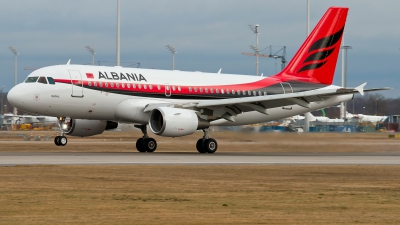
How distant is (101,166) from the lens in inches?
1014

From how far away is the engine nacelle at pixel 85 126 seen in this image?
40.2 m

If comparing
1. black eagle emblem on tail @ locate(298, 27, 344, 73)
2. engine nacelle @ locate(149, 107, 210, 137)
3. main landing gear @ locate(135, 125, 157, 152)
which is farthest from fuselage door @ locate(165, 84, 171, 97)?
black eagle emblem on tail @ locate(298, 27, 344, 73)

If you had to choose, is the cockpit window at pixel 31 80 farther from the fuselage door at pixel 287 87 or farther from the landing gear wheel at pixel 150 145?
the fuselage door at pixel 287 87

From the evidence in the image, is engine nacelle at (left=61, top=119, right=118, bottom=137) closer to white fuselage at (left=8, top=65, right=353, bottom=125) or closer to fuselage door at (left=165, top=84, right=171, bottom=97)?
white fuselage at (left=8, top=65, right=353, bottom=125)

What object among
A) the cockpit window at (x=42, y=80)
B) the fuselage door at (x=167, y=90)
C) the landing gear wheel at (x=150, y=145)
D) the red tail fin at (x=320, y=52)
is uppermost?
the red tail fin at (x=320, y=52)

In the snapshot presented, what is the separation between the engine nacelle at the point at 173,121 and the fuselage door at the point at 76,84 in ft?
12.5

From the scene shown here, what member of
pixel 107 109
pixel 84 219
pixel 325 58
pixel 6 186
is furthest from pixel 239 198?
pixel 325 58

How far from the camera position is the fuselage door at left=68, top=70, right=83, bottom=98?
36094mm

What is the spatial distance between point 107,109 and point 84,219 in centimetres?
2381

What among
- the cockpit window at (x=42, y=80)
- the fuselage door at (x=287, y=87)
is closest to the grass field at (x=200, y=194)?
the cockpit window at (x=42, y=80)

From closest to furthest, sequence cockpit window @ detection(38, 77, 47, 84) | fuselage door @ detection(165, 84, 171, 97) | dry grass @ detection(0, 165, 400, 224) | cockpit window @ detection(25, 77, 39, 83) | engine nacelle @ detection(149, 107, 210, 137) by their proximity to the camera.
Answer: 1. dry grass @ detection(0, 165, 400, 224)
2. engine nacelle @ detection(149, 107, 210, 137)
3. cockpit window @ detection(38, 77, 47, 84)
4. cockpit window @ detection(25, 77, 39, 83)
5. fuselage door @ detection(165, 84, 171, 97)

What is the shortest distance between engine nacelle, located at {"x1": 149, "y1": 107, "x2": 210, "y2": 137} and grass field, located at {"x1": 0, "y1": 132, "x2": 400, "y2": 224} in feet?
27.5

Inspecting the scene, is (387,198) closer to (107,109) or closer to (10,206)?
(10,206)

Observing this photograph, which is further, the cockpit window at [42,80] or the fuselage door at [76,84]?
the fuselage door at [76,84]
